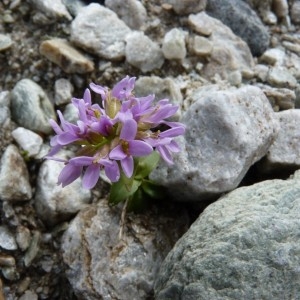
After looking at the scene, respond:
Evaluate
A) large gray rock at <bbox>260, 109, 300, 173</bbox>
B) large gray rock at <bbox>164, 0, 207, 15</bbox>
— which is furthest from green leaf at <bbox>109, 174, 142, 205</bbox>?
large gray rock at <bbox>164, 0, 207, 15</bbox>

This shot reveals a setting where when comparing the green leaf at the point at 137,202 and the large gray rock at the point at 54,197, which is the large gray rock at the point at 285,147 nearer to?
the green leaf at the point at 137,202

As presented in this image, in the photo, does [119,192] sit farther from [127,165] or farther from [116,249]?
[127,165]

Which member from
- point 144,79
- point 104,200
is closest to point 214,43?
point 144,79

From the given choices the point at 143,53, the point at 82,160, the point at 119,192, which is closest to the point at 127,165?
the point at 82,160

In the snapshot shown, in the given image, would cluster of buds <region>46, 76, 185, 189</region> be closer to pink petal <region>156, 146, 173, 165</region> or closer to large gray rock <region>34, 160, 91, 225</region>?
pink petal <region>156, 146, 173, 165</region>

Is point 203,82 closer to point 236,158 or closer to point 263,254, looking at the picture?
point 236,158
